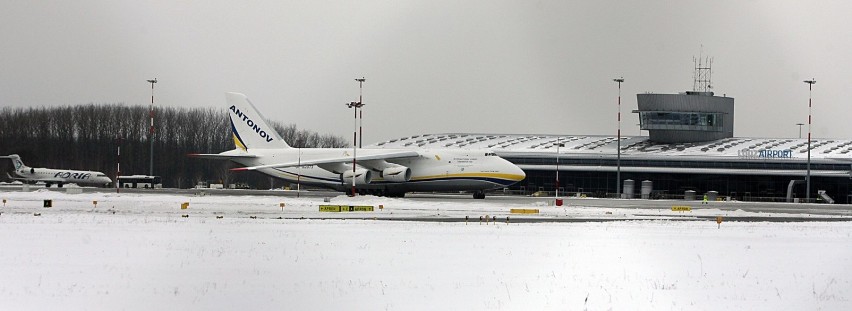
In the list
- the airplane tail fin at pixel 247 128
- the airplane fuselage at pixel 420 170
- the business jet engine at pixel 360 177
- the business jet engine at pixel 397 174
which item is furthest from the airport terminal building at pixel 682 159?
the airplane tail fin at pixel 247 128

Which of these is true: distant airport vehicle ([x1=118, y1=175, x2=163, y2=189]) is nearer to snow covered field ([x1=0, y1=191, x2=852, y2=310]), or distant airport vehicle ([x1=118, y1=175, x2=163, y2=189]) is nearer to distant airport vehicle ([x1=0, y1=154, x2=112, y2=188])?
distant airport vehicle ([x1=0, y1=154, x2=112, y2=188])

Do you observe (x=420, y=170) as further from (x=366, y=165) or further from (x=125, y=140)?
(x=125, y=140)

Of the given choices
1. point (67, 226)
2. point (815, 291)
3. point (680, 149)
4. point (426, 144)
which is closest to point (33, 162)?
point (426, 144)

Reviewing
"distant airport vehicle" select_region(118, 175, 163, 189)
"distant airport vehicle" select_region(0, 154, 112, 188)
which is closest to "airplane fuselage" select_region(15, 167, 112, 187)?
"distant airport vehicle" select_region(0, 154, 112, 188)

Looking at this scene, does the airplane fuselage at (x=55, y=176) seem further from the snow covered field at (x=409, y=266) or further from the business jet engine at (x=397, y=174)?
the snow covered field at (x=409, y=266)

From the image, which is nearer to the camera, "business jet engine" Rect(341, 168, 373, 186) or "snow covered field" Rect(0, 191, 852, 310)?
"snow covered field" Rect(0, 191, 852, 310)

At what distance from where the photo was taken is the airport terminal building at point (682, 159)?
90.0 m

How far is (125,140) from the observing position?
12294cm

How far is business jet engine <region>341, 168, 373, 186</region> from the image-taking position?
69.7 meters

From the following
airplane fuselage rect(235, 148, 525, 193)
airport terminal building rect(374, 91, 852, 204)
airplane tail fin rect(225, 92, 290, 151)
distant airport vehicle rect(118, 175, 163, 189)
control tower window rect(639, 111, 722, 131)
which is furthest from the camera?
control tower window rect(639, 111, 722, 131)

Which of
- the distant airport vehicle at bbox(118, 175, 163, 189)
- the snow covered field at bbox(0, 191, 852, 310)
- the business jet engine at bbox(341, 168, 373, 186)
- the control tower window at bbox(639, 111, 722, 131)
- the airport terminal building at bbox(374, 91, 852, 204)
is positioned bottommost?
the snow covered field at bbox(0, 191, 852, 310)

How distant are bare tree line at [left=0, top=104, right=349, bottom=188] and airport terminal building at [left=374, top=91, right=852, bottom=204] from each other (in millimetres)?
23942

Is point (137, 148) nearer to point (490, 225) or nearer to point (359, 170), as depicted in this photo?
point (359, 170)

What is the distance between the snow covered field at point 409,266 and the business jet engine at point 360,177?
31.9 m
